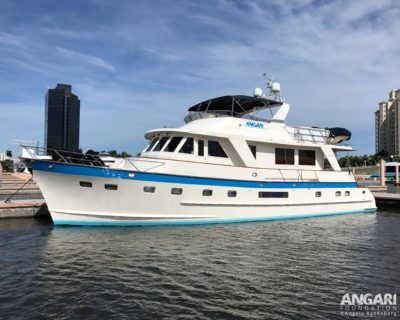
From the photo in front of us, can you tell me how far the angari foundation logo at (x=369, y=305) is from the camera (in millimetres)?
6246

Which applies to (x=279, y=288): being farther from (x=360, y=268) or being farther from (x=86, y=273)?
(x=86, y=273)

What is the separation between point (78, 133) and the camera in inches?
1619

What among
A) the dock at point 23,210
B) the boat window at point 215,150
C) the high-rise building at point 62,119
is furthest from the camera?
the high-rise building at point 62,119

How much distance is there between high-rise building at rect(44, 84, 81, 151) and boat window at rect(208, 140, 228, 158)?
19.4 metres

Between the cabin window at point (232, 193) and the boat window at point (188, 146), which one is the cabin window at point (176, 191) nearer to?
the boat window at point (188, 146)

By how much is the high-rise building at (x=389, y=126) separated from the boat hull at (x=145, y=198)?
5397 inches

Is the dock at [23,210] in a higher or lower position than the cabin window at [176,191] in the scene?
lower

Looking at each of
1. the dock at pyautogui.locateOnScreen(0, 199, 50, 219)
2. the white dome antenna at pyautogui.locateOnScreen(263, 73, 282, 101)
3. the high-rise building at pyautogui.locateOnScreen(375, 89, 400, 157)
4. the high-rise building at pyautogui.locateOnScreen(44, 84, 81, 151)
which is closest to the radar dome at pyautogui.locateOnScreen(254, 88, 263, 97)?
the white dome antenna at pyautogui.locateOnScreen(263, 73, 282, 101)

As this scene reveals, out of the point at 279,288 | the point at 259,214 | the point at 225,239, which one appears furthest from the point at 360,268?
the point at 259,214

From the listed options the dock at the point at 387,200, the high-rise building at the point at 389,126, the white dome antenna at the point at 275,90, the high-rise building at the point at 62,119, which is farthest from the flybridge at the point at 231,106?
the high-rise building at the point at 389,126

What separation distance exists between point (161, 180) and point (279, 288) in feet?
22.3

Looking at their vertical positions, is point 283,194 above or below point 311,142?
below

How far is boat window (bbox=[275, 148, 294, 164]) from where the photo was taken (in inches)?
658

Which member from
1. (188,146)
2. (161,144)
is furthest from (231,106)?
(161,144)
